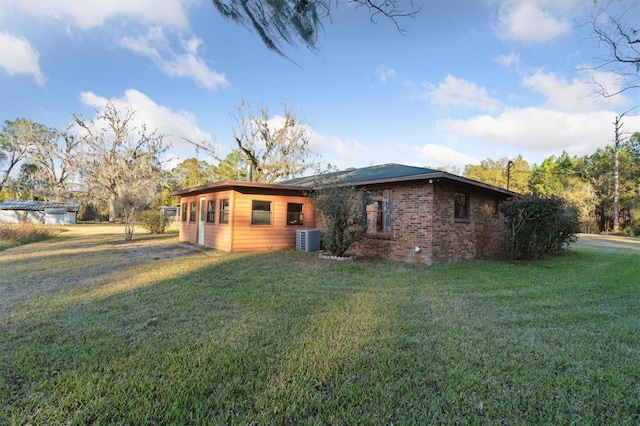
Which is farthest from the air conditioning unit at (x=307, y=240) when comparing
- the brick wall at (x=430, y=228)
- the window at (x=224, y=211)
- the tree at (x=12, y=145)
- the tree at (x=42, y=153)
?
the tree at (x=12, y=145)

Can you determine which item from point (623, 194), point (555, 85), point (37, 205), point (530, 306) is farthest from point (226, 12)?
point (37, 205)

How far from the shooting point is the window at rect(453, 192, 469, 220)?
8703 mm

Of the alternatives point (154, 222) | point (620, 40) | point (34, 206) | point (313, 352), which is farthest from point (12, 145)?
point (620, 40)

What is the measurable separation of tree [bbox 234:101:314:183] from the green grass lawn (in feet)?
58.7

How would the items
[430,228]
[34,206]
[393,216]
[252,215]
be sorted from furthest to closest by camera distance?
[34,206]
[252,215]
[393,216]
[430,228]

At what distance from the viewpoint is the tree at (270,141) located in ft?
73.8

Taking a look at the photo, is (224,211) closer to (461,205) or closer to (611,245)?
(461,205)

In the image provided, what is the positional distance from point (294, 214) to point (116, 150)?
21.5 m

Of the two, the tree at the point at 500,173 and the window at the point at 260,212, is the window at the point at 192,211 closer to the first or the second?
the window at the point at 260,212

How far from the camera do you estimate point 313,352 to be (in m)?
2.74

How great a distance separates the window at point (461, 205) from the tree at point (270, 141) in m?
15.9

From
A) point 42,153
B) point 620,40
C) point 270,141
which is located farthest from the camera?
point 42,153

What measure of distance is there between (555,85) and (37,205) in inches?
1630

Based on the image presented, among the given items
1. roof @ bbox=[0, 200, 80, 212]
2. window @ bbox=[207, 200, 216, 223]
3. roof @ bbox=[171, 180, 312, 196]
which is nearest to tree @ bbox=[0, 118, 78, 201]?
roof @ bbox=[0, 200, 80, 212]
